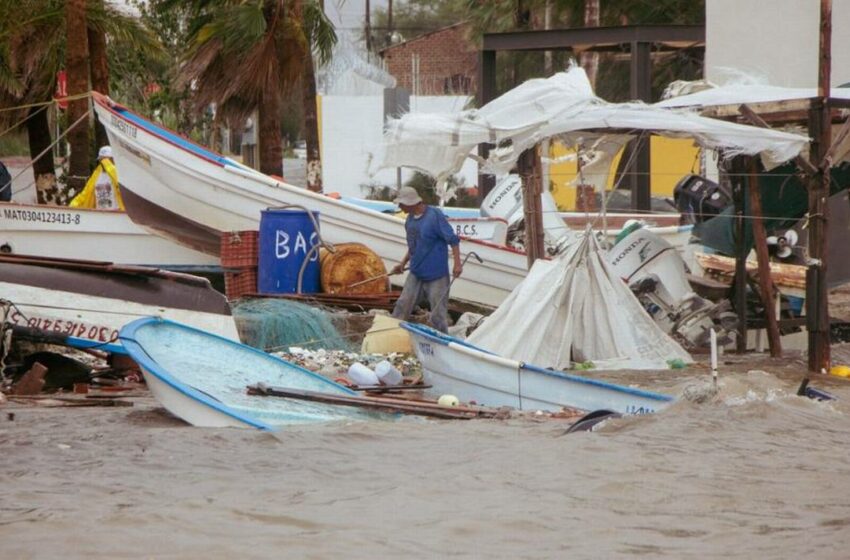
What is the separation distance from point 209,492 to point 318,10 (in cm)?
1707

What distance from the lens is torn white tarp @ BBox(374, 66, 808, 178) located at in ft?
46.9

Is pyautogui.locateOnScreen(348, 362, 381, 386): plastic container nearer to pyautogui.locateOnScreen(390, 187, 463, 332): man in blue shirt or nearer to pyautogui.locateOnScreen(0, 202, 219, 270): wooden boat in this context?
pyautogui.locateOnScreen(390, 187, 463, 332): man in blue shirt

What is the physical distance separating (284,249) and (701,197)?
5143 mm

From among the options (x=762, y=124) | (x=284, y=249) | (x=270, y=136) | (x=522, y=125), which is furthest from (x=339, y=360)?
(x=270, y=136)

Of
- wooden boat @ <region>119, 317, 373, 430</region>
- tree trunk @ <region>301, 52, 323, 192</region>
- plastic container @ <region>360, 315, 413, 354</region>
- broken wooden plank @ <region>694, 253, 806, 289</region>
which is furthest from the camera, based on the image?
tree trunk @ <region>301, 52, 323, 192</region>

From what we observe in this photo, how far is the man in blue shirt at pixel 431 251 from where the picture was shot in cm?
1565

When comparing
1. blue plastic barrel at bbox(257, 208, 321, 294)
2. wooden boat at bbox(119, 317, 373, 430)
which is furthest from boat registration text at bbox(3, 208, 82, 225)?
wooden boat at bbox(119, 317, 373, 430)

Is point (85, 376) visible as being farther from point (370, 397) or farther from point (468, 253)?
point (468, 253)

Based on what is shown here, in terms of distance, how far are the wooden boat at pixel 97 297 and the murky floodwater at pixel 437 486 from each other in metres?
1.95

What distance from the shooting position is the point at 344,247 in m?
17.9

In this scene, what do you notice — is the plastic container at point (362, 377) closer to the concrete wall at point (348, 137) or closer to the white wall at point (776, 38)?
the white wall at point (776, 38)

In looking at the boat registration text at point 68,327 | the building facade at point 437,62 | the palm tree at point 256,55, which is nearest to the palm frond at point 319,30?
the palm tree at point 256,55

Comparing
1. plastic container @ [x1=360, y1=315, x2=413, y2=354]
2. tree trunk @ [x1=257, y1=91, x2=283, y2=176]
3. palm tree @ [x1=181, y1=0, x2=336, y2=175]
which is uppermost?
palm tree @ [x1=181, y1=0, x2=336, y2=175]

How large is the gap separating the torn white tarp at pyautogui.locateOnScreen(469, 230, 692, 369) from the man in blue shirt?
34.0 inches
